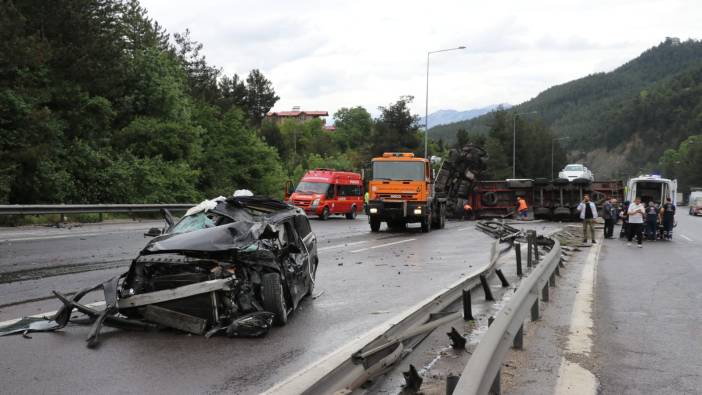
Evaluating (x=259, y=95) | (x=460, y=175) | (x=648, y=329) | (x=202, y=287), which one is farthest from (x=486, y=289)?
(x=259, y=95)

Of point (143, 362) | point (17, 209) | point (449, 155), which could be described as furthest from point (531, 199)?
point (143, 362)

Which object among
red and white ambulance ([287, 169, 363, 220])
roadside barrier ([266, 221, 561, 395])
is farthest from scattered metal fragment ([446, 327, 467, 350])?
red and white ambulance ([287, 169, 363, 220])

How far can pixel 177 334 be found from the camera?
6625 millimetres

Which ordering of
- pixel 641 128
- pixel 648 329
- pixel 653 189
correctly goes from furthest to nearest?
pixel 641 128 < pixel 653 189 < pixel 648 329

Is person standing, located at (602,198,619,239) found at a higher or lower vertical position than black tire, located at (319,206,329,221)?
higher

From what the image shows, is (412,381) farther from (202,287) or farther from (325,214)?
(325,214)

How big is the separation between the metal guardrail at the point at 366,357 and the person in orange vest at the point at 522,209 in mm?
28101

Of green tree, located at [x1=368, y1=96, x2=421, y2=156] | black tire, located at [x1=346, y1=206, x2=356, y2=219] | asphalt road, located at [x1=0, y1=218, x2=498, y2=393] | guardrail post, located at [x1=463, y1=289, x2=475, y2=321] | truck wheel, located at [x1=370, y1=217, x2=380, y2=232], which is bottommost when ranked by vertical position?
black tire, located at [x1=346, y1=206, x2=356, y2=219]

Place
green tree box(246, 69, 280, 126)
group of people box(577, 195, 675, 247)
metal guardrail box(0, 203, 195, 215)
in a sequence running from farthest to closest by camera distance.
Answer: green tree box(246, 69, 280, 126) → group of people box(577, 195, 675, 247) → metal guardrail box(0, 203, 195, 215)

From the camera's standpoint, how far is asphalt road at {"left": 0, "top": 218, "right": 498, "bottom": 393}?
5.14m

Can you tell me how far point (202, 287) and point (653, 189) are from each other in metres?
31.0

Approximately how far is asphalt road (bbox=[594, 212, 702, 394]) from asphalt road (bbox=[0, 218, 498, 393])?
2.36m

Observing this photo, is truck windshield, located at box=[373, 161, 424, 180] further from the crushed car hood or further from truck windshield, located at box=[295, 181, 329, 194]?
the crushed car hood

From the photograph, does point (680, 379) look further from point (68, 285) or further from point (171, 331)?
point (68, 285)
